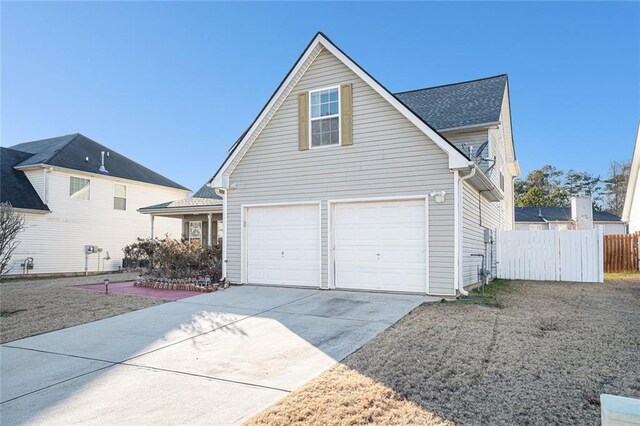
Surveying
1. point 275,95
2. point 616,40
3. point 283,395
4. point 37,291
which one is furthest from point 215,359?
point 616,40

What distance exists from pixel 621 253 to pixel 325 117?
54.1 feet

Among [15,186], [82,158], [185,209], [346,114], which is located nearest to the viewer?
[346,114]

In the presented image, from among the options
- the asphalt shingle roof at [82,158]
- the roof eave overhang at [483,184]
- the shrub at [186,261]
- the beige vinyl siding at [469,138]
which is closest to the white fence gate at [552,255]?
the roof eave overhang at [483,184]

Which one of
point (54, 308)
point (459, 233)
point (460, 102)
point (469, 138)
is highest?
point (460, 102)

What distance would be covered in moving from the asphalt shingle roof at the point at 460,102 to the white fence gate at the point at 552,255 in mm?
4631

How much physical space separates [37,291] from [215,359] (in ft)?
30.7

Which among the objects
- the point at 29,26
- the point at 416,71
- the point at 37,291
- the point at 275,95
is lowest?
the point at 37,291

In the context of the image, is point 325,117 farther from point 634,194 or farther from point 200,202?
point 634,194

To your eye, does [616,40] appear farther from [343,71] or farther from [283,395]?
[283,395]

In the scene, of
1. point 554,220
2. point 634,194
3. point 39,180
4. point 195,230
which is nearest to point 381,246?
point 195,230

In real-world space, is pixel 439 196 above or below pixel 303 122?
below

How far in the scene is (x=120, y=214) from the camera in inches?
853

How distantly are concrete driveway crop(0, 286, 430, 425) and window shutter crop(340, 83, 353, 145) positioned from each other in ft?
13.7

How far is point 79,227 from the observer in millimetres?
19500
